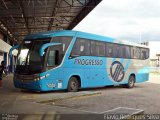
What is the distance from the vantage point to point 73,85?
17.0 meters

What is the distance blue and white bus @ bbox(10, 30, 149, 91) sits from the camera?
15492mm

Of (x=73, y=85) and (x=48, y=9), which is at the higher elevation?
(x=48, y=9)

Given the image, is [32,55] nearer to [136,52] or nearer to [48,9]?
[136,52]

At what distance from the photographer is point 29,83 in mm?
15562

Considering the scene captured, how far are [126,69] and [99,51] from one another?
3576 mm

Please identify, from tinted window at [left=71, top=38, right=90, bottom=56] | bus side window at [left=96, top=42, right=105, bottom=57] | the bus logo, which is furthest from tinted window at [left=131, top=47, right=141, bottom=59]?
tinted window at [left=71, top=38, right=90, bottom=56]

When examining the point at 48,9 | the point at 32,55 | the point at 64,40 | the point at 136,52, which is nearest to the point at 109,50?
the point at 136,52

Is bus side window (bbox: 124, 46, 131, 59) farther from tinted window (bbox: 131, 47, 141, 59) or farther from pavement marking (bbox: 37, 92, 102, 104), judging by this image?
pavement marking (bbox: 37, 92, 102, 104)

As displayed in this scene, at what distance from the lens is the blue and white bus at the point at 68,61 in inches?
610

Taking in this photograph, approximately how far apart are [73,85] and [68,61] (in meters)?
1.33

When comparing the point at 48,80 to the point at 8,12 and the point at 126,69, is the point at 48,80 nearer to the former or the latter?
the point at 126,69

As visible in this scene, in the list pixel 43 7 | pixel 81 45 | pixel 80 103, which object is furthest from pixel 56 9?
pixel 80 103

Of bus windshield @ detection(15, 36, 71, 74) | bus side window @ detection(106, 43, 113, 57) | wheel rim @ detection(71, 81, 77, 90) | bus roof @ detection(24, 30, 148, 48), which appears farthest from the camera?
bus side window @ detection(106, 43, 113, 57)

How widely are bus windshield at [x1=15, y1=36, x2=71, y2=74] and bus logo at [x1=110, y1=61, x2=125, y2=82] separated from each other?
15.8 ft
